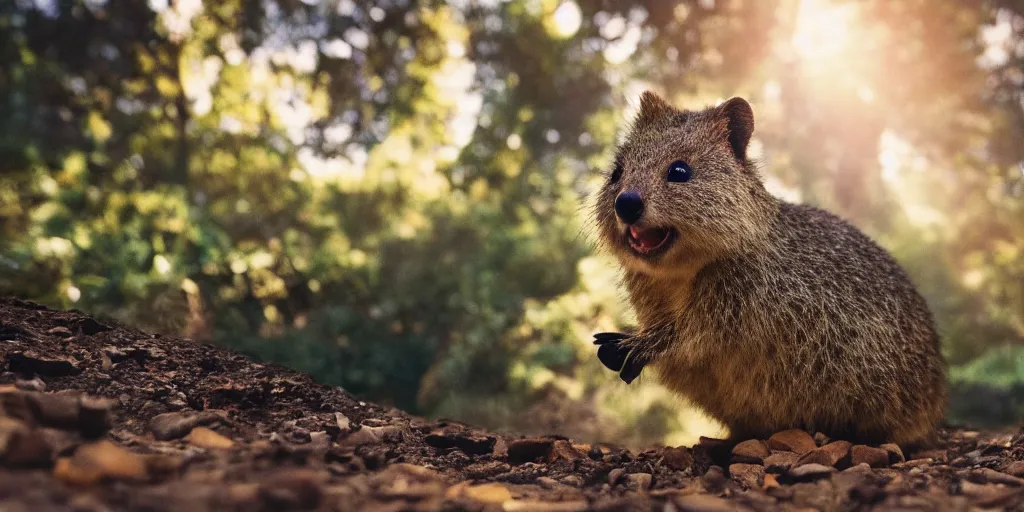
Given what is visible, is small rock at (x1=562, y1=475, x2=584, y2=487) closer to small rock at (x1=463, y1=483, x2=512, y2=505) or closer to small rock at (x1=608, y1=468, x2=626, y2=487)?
small rock at (x1=608, y1=468, x2=626, y2=487)

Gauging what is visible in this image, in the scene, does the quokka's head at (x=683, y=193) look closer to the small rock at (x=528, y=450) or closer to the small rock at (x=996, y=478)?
the small rock at (x=528, y=450)

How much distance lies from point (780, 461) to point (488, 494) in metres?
1.43

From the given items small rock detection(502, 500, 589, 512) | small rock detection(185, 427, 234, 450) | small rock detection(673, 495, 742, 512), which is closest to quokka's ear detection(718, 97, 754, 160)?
small rock detection(673, 495, 742, 512)

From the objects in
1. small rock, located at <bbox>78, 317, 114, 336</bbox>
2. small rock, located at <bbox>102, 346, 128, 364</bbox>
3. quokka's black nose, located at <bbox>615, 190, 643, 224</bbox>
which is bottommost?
small rock, located at <bbox>102, 346, 128, 364</bbox>

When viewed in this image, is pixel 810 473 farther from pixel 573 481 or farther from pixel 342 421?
pixel 342 421

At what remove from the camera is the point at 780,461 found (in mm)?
2836

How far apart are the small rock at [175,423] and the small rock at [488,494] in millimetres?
950

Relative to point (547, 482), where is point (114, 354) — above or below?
above

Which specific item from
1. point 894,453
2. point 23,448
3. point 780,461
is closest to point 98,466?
point 23,448

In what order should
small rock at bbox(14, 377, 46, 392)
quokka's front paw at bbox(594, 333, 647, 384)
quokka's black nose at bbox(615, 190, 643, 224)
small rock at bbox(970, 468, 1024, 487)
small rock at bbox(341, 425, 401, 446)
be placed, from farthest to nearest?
quokka's front paw at bbox(594, 333, 647, 384), quokka's black nose at bbox(615, 190, 643, 224), small rock at bbox(341, 425, 401, 446), small rock at bbox(970, 468, 1024, 487), small rock at bbox(14, 377, 46, 392)

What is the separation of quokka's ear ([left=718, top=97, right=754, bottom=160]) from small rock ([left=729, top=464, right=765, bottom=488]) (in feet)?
5.20

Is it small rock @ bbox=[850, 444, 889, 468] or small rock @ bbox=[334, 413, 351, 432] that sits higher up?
small rock @ bbox=[334, 413, 351, 432]

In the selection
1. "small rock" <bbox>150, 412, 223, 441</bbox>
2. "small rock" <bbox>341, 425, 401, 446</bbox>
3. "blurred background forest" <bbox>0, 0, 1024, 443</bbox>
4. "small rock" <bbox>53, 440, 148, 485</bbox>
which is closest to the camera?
"small rock" <bbox>53, 440, 148, 485</bbox>

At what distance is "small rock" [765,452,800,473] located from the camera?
268cm
